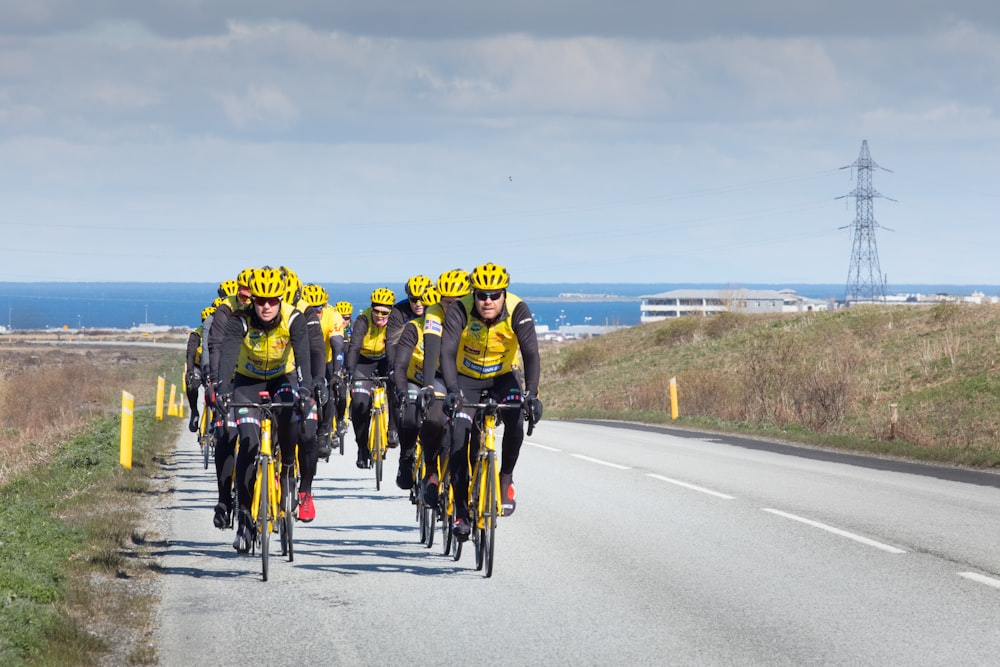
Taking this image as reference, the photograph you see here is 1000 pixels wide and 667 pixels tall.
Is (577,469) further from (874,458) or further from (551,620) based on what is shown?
(551,620)

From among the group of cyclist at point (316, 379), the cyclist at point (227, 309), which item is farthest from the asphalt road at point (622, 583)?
the cyclist at point (227, 309)

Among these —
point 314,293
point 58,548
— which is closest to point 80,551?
point 58,548

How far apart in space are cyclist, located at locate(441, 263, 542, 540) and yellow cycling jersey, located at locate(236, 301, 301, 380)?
1152 millimetres

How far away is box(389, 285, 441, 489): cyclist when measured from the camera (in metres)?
11.3

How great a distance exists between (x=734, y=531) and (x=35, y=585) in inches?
232

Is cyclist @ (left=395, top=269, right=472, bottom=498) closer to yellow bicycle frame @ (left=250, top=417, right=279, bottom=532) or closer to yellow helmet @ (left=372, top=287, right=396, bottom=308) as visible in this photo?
yellow bicycle frame @ (left=250, top=417, right=279, bottom=532)

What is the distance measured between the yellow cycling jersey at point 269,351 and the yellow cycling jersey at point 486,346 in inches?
49.1

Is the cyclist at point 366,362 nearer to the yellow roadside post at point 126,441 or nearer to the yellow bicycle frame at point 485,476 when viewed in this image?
the yellow roadside post at point 126,441

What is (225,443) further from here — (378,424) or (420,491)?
(378,424)

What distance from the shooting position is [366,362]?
655 inches

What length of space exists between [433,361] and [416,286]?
4.47 metres

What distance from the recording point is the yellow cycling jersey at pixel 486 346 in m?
9.66

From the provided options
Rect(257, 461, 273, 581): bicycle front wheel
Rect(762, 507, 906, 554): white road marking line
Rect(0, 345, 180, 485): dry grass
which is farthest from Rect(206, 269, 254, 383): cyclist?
Rect(0, 345, 180, 485): dry grass

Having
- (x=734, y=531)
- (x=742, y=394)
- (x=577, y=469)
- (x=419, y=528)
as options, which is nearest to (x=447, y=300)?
(x=419, y=528)
